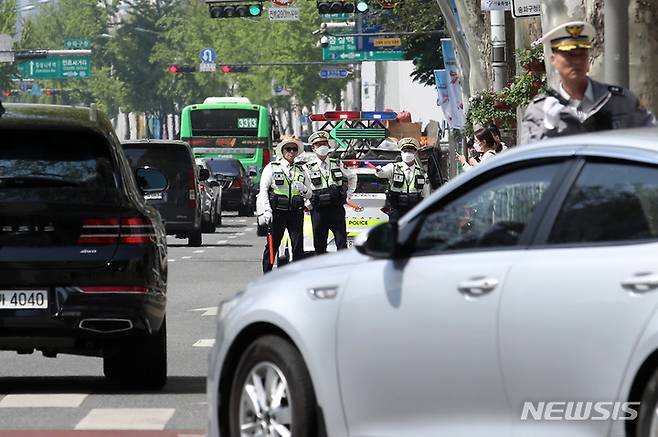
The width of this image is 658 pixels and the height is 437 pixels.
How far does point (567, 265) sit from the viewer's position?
656 cm

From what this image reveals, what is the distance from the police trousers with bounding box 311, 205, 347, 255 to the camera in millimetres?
21312

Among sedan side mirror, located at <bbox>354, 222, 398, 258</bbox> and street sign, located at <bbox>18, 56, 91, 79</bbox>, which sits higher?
street sign, located at <bbox>18, 56, 91, 79</bbox>

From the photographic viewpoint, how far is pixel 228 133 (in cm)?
5919

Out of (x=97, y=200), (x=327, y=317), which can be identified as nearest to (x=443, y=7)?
→ (x=97, y=200)

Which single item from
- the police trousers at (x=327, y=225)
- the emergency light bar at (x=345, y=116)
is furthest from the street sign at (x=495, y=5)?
the emergency light bar at (x=345, y=116)

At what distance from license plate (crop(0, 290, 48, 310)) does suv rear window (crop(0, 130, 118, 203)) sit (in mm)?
539

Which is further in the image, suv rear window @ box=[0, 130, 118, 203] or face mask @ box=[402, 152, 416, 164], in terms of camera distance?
face mask @ box=[402, 152, 416, 164]

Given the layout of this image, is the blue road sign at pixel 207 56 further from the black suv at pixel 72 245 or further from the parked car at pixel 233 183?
the black suv at pixel 72 245

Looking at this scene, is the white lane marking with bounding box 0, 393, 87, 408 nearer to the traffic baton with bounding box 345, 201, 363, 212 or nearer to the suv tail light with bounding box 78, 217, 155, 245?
the suv tail light with bounding box 78, 217, 155, 245

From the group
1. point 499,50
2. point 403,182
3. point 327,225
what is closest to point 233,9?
point 499,50

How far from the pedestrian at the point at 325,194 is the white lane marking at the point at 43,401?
31.7 ft

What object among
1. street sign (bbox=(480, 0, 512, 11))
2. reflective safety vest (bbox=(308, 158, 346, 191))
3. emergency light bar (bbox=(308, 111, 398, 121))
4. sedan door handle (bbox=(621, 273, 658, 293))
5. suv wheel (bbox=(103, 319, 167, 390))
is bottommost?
suv wheel (bbox=(103, 319, 167, 390))

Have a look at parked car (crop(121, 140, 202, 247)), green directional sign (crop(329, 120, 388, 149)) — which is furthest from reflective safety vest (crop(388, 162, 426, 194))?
green directional sign (crop(329, 120, 388, 149))

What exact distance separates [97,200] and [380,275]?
13.8 feet
